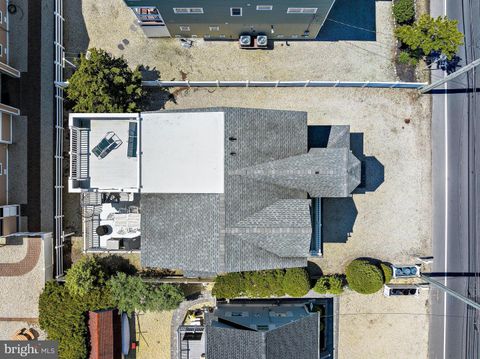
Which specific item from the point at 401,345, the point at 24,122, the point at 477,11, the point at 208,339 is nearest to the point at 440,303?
the point at 401,345

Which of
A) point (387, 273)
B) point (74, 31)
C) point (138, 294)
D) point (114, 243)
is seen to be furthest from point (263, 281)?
point (74, 31)

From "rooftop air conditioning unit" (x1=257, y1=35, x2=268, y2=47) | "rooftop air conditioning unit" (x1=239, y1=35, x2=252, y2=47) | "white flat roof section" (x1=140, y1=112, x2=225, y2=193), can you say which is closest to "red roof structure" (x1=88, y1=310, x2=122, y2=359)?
"white flat roof section" (x1=140, y1=112, x2=225, y2=193)

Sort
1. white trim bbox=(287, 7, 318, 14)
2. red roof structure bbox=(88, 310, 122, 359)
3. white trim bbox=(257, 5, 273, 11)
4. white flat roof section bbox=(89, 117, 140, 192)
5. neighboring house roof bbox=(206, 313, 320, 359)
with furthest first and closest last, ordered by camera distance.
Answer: red roof structure bbox=(88, 310, 122, 359)
white flat roof section bbox=(89, 117, 140, 192)
neighboring house roof bbox=(206, 313, 320, 359)
white trim bbox=(287, 7, 318, 14)
white trim bbox=(257, 5, 273, 11)

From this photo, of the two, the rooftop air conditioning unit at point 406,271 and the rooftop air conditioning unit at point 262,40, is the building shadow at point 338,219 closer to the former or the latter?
the rooftop air conditioning unit at point 406,271

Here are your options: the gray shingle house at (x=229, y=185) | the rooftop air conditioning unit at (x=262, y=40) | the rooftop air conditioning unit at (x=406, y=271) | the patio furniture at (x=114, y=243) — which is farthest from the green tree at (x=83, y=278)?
the rooftop air conditioning unit at (x=406, y=271)

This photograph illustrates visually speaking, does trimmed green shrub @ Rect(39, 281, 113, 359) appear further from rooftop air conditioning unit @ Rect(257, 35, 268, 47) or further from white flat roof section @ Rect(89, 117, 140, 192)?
rooftop air conditioning unit @ Rect(257, 35, 268, 47)

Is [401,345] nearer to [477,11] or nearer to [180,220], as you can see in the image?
[180,220]
